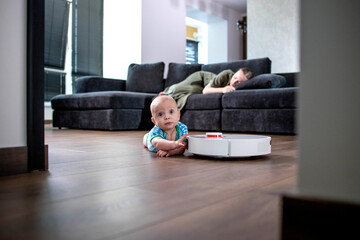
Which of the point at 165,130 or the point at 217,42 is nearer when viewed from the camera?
the point at 165,130

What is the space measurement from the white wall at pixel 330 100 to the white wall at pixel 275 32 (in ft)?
15.8

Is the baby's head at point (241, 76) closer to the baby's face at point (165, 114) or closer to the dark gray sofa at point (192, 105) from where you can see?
the dark gray sofa at point (192, 105)

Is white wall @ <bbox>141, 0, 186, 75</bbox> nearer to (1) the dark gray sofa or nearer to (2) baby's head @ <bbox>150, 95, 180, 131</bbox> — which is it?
(1) the dark gray sofa

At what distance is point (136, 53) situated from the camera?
18.6 feet

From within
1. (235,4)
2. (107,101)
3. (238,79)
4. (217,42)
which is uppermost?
(235,4)

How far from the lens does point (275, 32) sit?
200 inches

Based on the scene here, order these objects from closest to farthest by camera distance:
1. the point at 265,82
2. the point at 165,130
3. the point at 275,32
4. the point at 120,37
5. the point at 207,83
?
the point at 165,130, the point at 265,82, the point at 207,83, the point at 275,32, the point at 120,37

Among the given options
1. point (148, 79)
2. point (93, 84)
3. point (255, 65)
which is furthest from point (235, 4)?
point (93, 84)

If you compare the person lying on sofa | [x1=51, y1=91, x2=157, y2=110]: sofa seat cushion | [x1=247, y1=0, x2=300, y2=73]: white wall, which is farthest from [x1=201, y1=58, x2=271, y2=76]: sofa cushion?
[x1=247, y1=0, x2=300, y2=73]: white wall

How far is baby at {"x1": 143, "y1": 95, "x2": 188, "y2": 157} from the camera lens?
1.42 m

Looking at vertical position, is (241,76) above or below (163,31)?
below

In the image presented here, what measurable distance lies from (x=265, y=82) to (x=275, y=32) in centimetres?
229

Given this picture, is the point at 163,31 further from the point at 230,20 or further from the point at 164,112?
the point at 164,112

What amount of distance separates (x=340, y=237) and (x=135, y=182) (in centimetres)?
59
